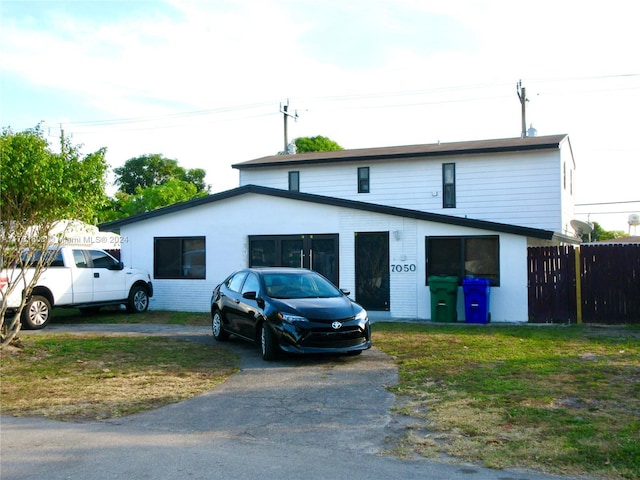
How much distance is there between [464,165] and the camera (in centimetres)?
2202

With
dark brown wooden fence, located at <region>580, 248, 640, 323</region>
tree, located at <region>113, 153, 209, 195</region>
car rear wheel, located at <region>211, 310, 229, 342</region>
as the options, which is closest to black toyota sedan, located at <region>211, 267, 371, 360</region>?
car rear wheel, located at <region>211, 310, 229, 342</region>

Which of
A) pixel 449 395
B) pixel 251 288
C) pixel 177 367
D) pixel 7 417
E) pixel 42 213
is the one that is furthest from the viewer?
pixel 251 288

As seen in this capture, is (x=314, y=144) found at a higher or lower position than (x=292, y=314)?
higher

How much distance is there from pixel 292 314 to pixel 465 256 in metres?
7.36

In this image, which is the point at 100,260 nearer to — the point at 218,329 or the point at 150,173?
the point at 218,329

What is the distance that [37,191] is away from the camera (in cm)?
1062

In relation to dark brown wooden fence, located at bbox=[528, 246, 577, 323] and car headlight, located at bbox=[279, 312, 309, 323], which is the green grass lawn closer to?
car headlight, located at bbox=[279, 312, 309, 323]

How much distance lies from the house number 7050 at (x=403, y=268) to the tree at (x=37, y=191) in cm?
800

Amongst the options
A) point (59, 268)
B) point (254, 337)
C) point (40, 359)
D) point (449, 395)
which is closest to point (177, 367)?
point (254, 337)

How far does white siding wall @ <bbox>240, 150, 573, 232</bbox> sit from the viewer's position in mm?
20984

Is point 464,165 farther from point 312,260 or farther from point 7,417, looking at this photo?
point 7,417

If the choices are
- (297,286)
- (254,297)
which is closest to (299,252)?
(297,286)

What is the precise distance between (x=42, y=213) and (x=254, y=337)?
13.9 ft

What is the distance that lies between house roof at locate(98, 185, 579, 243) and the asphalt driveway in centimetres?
757
